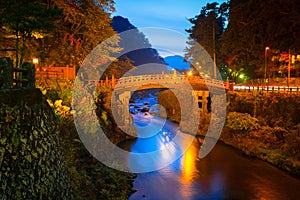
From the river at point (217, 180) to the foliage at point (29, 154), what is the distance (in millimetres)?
8418

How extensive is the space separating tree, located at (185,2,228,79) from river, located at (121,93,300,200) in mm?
22380

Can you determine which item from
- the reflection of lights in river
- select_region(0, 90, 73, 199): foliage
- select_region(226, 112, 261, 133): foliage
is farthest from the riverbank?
select_region(0, 90, 73, 199): foliage

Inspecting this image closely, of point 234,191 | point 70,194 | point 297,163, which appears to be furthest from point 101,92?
point 70,194

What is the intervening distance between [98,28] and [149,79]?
774cm

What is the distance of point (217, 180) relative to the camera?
1883 cm

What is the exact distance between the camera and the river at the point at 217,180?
648 inches

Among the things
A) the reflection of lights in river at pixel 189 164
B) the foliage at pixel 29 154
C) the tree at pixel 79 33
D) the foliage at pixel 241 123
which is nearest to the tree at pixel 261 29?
the foliage at pixel 241 123

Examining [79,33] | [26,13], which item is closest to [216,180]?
[26,13]

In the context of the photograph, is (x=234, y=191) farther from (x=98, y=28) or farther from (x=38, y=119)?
(x=98, y=28)

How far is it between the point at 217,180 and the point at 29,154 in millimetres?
14259

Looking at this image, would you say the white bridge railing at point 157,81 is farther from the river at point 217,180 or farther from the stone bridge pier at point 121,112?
the river at point 217,180

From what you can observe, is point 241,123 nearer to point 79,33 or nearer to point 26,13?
point 79,33

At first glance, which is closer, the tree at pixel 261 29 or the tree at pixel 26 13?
the tree at pixel 26 13

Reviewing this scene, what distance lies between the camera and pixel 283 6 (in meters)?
26.7
